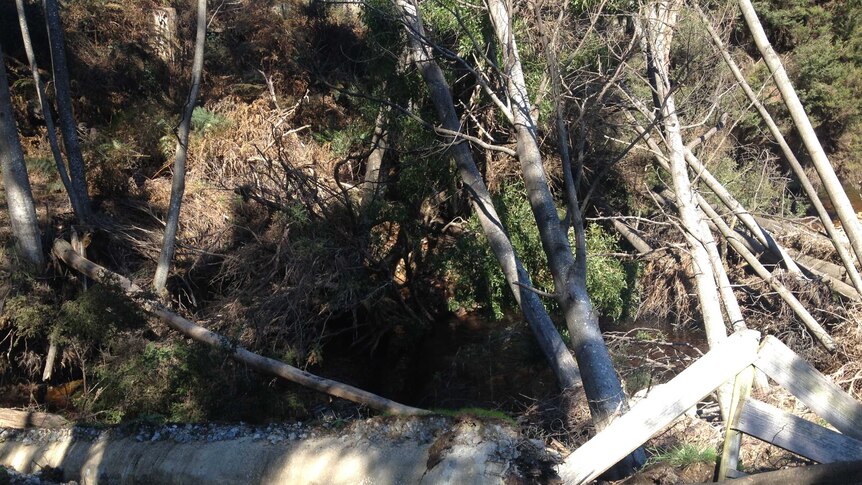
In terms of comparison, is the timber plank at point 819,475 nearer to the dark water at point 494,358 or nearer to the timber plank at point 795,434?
the timber plank at point 795,434

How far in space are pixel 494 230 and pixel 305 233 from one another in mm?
3757

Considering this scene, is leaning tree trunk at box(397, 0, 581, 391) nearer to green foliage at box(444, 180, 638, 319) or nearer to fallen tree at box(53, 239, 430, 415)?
green foliage at box(444, 180, 638, 319)

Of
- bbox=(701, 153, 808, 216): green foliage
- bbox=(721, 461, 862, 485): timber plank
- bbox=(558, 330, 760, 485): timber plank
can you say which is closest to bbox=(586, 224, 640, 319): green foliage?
bbox=(701, 153, 808, 216): green foliage

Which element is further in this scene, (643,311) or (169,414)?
(643,311)

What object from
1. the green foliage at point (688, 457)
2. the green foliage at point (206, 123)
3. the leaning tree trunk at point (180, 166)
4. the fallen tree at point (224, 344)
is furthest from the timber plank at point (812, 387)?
the green foliage at point (206, 123)

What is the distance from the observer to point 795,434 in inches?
167

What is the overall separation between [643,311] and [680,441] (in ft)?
27.3

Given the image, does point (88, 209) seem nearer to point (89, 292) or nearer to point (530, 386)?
point (89, 292)

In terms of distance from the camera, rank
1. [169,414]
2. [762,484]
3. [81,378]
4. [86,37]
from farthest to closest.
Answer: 1. [86,37]
2. [81,378]
3. [169,414]
4. [762,484]

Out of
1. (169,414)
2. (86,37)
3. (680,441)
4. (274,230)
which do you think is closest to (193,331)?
(169,414)

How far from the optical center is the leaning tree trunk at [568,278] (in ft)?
25.7

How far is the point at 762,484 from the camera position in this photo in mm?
4027

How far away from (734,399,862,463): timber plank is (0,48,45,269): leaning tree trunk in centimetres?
1230

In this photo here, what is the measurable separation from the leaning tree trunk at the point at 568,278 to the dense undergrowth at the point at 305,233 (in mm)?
1164
